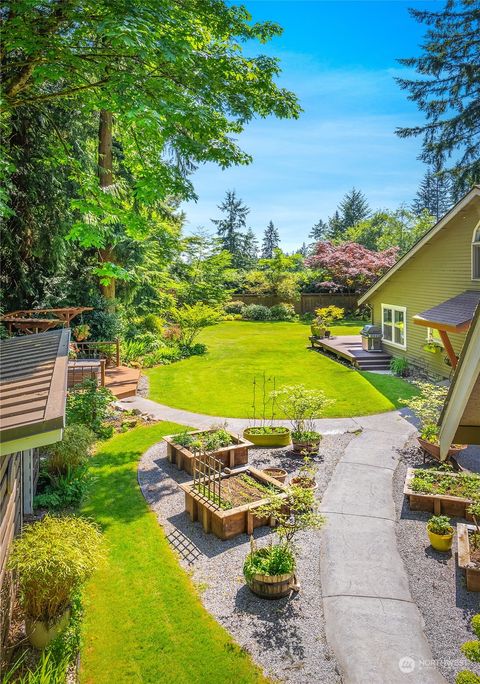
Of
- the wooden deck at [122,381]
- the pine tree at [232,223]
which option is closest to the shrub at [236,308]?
the wooden deck at [122,381]

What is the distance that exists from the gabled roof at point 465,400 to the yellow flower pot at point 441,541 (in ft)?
11.0

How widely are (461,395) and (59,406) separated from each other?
8.68ft

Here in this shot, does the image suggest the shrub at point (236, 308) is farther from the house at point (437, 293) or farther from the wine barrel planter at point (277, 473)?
the wine barrel planter at point (277, 473)

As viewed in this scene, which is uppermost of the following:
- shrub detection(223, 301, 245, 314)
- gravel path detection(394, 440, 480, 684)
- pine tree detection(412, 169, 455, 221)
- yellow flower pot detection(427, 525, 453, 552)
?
pine tree detection(412, 169, 455, 221)

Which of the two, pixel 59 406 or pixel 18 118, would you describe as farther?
pixel 18 118

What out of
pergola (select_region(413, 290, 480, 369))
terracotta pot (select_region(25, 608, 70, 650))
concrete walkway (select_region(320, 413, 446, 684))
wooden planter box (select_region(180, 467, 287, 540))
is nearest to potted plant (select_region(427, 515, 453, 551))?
concrete walkway (select_region(320, 413, 446, 684))

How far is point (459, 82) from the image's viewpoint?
19.5 meters

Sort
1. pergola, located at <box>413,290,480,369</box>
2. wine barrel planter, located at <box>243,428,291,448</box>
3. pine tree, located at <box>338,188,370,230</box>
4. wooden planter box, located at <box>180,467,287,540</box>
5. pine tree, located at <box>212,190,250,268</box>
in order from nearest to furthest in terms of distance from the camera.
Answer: wooden planter box, located at <box>180,467,287,540</box>
wine barrel planter, located at <box>243,428,291,448</box>
pergola, located at <box>413,290,480,369</box>
pine tree, located at <box>212,190,250,268</box>
pine tree, located at <box>338,188,370,230</box>

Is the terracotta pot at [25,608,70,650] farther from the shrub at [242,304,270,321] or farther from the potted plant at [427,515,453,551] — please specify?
the shrub at [242,304,270,321]

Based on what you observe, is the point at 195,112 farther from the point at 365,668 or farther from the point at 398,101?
the point at 398,101

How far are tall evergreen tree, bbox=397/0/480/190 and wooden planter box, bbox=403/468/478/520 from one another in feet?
63.3

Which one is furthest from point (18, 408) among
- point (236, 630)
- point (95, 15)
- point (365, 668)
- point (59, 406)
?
point (95, 15)

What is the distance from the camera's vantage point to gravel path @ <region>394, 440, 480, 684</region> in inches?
156

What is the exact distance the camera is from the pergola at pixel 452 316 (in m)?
10.9
